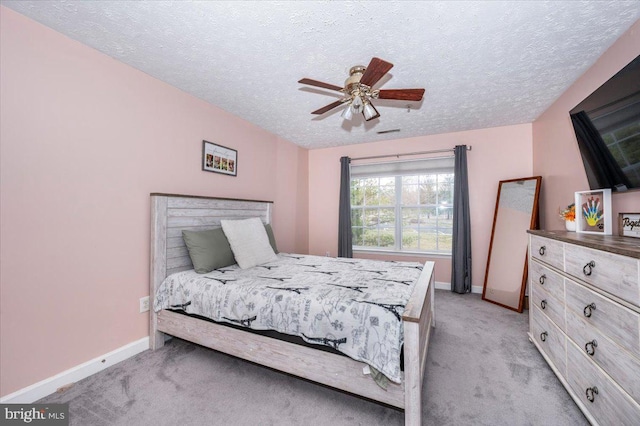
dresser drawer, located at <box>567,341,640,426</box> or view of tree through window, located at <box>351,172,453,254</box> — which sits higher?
view of tree through window, located at <box>351,172,453,254</box>

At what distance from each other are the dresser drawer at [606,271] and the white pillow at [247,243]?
244 cm

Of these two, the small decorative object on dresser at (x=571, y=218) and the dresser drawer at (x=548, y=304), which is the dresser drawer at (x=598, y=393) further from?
the small decorative object on dresser at (x=571, y=218)

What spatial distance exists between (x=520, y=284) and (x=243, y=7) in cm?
400

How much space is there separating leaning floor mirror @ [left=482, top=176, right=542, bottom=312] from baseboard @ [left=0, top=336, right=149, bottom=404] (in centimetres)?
406

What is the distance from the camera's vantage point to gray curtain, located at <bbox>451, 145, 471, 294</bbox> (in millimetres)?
3752

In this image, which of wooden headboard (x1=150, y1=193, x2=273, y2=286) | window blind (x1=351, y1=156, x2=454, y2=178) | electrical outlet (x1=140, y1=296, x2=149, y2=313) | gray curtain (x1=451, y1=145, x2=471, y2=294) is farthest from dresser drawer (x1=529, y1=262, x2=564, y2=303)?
electrical outlet (x1=140, y1=296, x2=149, y2=313)

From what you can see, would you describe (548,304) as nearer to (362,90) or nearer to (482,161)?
(362,90)

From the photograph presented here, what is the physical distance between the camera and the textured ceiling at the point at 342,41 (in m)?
1.55

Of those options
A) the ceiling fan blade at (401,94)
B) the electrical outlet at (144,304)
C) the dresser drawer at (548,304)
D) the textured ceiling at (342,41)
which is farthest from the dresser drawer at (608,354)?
the electrical outlet at (144,304)

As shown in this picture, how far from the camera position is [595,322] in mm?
1338

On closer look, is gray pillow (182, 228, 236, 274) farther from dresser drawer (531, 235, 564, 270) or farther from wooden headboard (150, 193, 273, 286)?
dresser drawer (531, 235, 564, 270)

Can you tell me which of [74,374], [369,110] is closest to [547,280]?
[369,110]

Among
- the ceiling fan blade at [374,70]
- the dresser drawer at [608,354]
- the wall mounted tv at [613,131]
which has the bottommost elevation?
the dresser drawer at [608,354]

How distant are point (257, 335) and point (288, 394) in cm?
42
